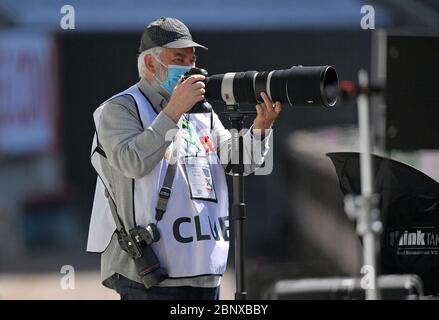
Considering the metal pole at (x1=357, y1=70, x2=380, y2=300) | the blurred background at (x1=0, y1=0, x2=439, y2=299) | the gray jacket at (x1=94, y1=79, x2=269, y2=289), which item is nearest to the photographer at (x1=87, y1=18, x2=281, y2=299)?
the gray jacket at (x1=94, y1=79, x2=269, y2=289)

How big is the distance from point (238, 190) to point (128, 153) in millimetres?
406

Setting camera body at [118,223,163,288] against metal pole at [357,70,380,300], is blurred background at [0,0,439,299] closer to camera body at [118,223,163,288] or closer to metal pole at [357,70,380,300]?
metal pole at [357,70,380,300]

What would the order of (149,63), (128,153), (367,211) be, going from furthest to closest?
(367,211)
(149,63)
(128,153)

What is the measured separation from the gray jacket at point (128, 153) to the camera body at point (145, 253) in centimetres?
5

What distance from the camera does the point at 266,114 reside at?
12.4ft

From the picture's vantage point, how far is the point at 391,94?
4.50 metres

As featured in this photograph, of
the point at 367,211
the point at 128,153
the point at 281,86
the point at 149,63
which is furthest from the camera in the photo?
the point at 367,211

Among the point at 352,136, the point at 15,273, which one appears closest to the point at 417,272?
the point at 352,136

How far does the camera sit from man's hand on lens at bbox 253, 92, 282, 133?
12.3 feet

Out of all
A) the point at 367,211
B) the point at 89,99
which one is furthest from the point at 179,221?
the point at 89,99

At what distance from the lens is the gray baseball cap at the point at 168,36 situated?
12.3ft

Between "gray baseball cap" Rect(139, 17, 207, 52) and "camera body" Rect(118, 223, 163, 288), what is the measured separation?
59 cm

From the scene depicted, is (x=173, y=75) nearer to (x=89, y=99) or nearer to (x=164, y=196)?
(x=164, y=196)

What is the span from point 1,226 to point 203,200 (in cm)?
1049
